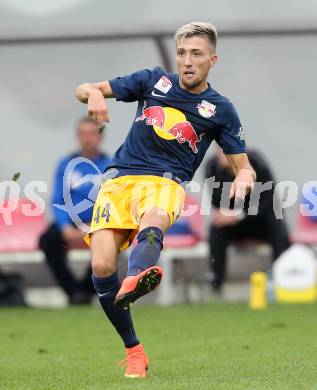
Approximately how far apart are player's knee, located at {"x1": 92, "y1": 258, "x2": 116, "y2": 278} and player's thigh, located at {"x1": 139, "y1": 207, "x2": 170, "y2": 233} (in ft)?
0.91

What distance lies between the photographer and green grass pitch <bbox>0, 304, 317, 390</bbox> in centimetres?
631

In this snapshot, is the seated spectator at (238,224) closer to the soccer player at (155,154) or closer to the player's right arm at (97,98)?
the soccer player at (155,154)

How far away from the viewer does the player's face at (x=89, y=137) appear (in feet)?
39.2

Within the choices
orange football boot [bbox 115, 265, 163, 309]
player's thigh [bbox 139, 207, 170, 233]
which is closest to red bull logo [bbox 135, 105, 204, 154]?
player's thigh [bbox 139, 207, 170, 233]

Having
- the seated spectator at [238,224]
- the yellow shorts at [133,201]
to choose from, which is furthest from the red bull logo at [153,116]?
the seated spectator at [238,224]

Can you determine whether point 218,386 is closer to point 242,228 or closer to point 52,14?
point 242,228

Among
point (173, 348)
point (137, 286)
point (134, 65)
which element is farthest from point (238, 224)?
point (137, 286)

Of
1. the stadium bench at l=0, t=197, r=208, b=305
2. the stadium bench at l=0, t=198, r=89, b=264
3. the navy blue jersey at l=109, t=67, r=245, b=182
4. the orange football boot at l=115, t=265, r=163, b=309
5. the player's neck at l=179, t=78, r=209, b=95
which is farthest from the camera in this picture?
the stadium bench at l=0, t=198, r=89, b=264

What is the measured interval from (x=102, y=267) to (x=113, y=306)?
26 centimetres

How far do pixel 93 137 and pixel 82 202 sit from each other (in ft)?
2.20

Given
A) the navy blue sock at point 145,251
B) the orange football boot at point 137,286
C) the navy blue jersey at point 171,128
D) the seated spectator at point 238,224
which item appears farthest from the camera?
the seated spectator at point 238,224

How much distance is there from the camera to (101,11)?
12.9 meters

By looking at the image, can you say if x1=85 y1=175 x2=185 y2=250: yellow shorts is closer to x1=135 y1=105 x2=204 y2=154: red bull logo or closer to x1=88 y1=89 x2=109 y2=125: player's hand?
x1=135 y1=105 x2=204 y2=154: red bull logo

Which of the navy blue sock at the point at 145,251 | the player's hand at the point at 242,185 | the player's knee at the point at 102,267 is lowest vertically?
the player's knee at the point at 102,267
